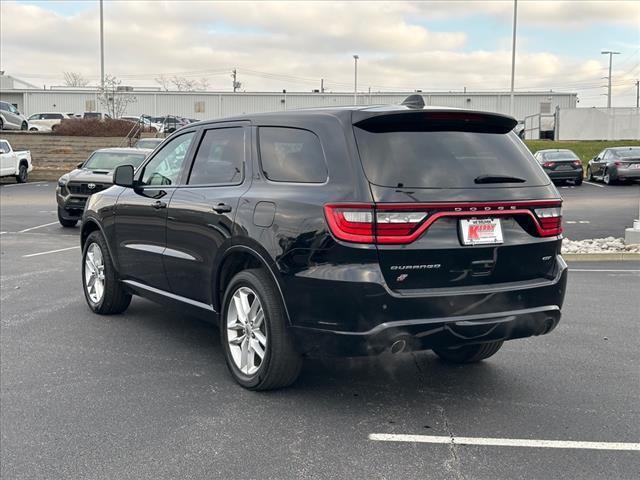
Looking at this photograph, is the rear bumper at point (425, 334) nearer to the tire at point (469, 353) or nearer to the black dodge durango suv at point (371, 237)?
the black dodge durango suv at point (371, 237)

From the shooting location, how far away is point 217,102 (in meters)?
68.4

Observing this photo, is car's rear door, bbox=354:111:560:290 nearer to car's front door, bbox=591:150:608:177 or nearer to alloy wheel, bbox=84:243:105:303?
alloy wheel, bbox=84:243:105:303

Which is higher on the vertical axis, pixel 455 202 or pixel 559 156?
pixel 559 156

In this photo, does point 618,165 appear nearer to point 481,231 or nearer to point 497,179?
point 497,179

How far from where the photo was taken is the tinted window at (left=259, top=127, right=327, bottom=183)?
474cm

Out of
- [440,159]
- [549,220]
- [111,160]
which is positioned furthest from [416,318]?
[111,160]

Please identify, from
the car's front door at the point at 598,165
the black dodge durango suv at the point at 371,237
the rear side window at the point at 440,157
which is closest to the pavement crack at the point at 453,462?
the black dodge durango suv at the point at 371,237

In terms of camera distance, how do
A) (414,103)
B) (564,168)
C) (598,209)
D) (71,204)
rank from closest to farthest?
(414,103), (71,204), (598,209), (564,168)

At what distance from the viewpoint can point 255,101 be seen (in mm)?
69125

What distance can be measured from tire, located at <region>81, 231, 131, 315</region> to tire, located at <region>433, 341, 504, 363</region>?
324cm

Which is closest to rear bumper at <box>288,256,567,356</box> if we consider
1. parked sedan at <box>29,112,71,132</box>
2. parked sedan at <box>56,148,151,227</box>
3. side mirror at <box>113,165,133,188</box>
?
side mirror at <box>113,165,133,188</box>

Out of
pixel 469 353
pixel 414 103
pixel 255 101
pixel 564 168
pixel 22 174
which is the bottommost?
pixel 469 353

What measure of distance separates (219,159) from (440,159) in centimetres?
186

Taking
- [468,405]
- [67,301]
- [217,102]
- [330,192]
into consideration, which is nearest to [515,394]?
[468,405]
